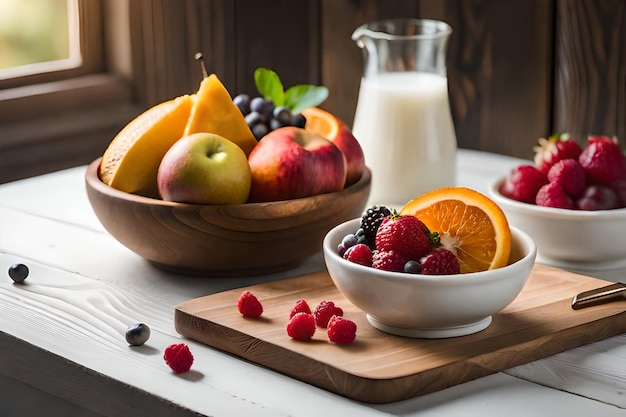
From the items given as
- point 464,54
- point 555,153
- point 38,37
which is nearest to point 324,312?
point 555,153

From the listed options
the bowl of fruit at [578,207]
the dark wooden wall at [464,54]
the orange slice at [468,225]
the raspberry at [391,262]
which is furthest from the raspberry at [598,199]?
the dark wooden wall at [464,54]

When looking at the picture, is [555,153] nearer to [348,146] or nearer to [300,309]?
[348,146]

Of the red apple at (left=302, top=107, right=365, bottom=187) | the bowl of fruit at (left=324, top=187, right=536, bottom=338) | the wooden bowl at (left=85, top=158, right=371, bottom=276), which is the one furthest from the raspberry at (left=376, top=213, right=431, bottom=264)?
the red apple at (left=302, top=107, right=365, bottom=187)

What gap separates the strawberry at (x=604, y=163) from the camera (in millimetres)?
1239

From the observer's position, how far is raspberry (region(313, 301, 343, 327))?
3.32 ft

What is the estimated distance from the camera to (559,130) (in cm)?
239

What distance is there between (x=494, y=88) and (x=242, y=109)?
125 centimetres

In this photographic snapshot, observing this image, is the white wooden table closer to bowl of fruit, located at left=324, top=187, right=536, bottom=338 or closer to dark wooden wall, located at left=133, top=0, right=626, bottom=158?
bowl of fruit, located at left=324, top=187, right=536, bottom=338

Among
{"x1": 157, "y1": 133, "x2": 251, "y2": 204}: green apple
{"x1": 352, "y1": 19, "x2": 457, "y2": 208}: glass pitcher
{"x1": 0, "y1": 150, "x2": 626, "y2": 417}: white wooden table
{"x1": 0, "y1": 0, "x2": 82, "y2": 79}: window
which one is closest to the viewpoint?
{"x1": 0, "y1": 150, "x2": 626, "y2": 417}: white wooden table

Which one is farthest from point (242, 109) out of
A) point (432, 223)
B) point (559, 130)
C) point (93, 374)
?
point (559, 130)

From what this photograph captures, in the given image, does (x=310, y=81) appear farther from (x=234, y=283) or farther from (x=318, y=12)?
(x=234, y=283)

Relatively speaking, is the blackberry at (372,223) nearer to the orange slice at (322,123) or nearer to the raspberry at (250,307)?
the raspberry at (250,307)

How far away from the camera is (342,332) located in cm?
96

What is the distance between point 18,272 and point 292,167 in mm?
360
